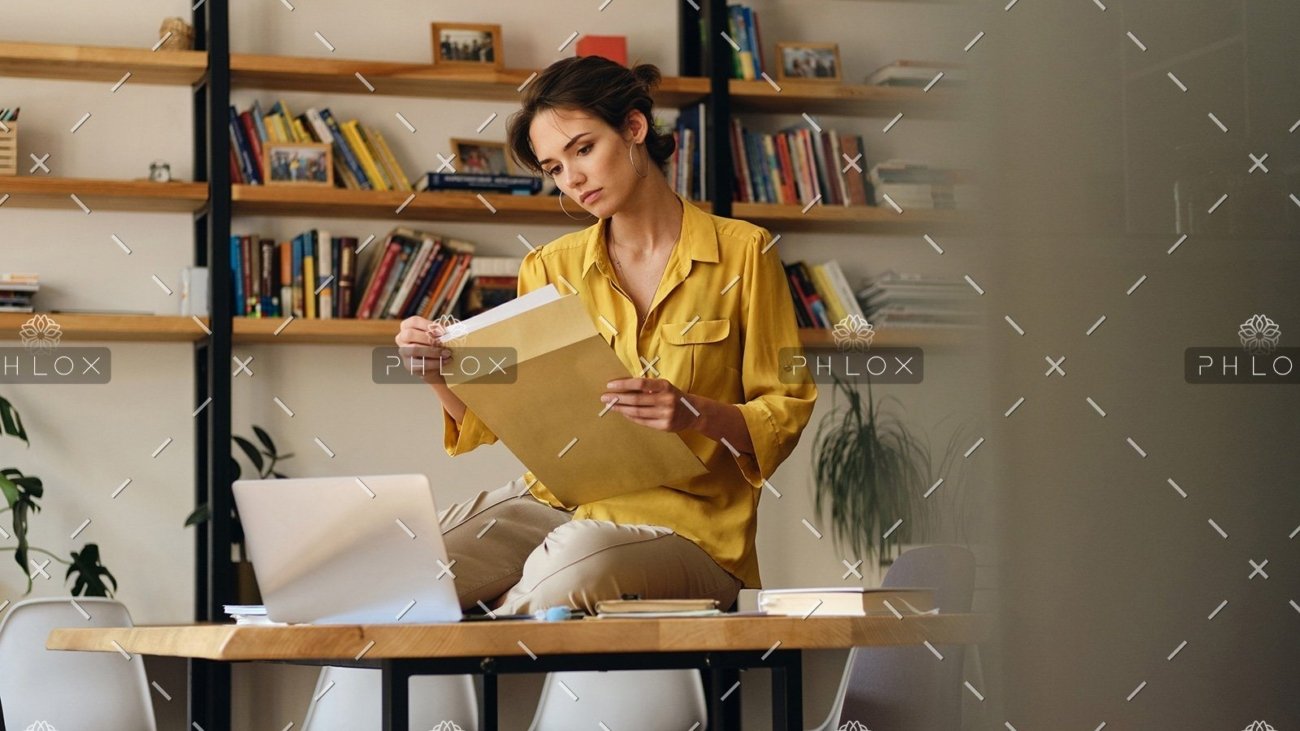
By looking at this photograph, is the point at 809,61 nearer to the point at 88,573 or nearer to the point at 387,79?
Answer: the point at 387,79

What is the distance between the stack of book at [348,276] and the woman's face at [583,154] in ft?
5.93

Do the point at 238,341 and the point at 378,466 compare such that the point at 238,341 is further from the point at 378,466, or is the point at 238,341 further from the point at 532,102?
the point at 532,102

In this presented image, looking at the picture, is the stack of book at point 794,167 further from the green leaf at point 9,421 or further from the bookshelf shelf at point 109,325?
the green leaf at point 9,421

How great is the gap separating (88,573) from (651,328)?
1996mm

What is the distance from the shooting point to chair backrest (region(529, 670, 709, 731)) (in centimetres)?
257

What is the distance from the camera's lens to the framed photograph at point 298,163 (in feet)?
11.9

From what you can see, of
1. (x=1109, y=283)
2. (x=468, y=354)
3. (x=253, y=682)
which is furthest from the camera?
(x=253, y=682)

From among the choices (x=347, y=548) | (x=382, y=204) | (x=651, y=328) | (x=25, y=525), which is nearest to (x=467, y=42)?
(x=382, y=204)

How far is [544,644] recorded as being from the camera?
1.02 metres

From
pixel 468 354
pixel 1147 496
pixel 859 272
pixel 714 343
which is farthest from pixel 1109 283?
pixel 859 272

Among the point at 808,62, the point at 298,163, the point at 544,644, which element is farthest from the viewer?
the point at 808,62

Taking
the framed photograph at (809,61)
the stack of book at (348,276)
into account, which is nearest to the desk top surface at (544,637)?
the stack of book at (348,276)

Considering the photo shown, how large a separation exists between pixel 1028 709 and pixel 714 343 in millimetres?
1624

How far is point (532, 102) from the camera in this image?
6.35 feet
